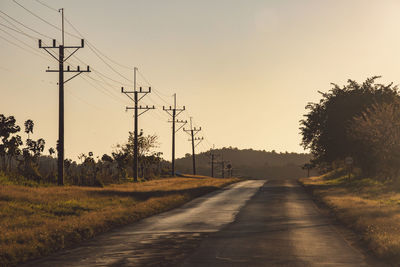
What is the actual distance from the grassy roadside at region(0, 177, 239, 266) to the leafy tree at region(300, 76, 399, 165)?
32.1 m

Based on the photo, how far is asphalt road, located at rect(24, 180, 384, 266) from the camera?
45.5ft

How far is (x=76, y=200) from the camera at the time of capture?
31.9 meters

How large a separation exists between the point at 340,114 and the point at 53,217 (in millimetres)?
48230

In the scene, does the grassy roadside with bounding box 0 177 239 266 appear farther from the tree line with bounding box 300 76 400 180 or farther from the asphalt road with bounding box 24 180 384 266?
the tree line with bounding box 300 76 400 180

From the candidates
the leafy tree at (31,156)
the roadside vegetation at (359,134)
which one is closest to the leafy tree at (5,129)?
the leafy tree at (31,156)

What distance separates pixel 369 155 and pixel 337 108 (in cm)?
672

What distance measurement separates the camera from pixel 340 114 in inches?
2655

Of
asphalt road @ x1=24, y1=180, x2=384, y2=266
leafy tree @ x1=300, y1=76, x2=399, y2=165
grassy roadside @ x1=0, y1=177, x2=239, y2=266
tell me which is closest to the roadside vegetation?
leafy tree @ x1=300, y1=76, x2=399, y2=165

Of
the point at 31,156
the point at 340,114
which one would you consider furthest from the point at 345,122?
the point at 31,156

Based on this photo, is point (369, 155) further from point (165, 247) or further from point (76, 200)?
point (165, 247)

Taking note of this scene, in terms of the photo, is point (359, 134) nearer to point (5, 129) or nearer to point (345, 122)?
point (345, 122)

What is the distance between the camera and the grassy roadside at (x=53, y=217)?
16.1 m

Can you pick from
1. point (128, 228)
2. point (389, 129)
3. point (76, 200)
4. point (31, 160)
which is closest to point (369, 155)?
point (389, 129)

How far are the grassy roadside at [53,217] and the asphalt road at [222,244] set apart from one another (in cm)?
75
